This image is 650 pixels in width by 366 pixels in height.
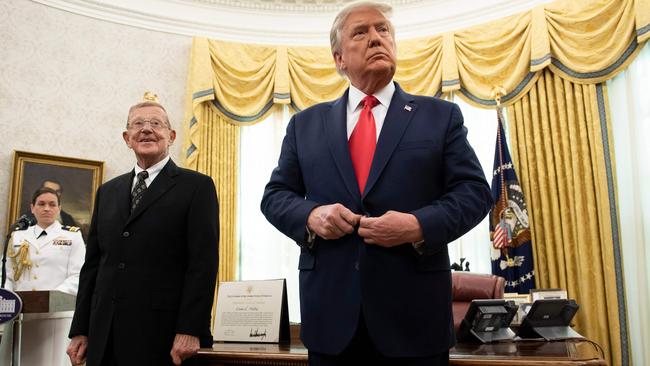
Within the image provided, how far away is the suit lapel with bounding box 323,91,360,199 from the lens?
5.25 ft

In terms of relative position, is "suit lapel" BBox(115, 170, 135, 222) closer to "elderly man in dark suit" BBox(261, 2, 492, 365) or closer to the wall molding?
"elderly man in dark suit" BBox(261, 2, 492, 365)

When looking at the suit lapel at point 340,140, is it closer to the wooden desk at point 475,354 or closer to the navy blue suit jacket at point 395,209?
the navy blue suit jacket at point 395,209

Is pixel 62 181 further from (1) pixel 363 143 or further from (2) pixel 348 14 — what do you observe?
(1) pixel 363 143

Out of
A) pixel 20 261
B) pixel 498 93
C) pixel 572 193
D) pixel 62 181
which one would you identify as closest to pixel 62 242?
pixel 20 261

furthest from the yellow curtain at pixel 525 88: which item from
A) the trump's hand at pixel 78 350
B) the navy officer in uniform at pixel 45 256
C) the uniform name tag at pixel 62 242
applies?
the trump's hand at pixel 78 350

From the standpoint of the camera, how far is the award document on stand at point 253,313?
3.00 m

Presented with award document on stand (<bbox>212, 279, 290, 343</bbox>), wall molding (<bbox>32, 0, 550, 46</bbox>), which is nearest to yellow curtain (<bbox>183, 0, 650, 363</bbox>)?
wall molding (<bbox>32, 0, 550, 46</bbox>)

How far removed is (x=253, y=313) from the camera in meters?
3.09

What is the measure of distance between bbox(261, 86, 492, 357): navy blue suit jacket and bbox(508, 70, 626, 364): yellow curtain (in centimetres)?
493

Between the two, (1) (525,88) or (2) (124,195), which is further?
(1) (525,88)

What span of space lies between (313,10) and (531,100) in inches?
127

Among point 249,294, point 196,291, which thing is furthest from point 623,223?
point 196,291

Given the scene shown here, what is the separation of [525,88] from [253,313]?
4741mm

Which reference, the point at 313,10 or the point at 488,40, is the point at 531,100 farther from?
the point at 313,10
